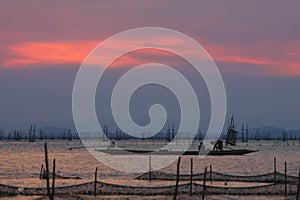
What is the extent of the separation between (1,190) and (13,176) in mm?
21504

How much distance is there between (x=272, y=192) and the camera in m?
32.1

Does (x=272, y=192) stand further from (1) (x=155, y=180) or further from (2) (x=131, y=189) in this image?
(1) (x=155, y=180)

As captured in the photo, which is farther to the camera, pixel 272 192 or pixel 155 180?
pixel 155 180

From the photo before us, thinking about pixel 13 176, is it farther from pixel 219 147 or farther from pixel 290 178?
pixel 219 147

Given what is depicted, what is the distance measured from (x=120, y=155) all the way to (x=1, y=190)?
6569 cm

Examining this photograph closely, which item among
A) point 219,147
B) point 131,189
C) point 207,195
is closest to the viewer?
point 207,195

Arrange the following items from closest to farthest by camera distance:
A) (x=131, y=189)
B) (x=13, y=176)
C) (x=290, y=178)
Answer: (x=131, y=189) → (x=290, y=178) → (x=13, y=176)

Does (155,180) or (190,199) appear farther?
(155,180)

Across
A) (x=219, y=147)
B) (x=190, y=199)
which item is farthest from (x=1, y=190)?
(x=219, y=147)

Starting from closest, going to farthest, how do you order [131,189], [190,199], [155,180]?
1. [190,199]
2. [131,189]
3. [155,180]

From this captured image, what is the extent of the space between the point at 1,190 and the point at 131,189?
7.28 metres

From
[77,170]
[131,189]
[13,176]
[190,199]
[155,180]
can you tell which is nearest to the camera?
[190,199]

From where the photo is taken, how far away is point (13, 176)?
5225 centimetres

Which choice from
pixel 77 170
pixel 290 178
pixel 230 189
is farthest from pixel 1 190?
pixel 77 170
